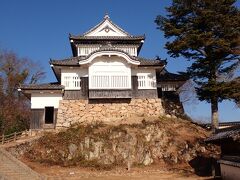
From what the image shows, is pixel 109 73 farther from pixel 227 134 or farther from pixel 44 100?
pixel 227 134

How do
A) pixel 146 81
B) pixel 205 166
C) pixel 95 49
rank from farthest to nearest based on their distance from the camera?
1. pixel 95 49
2. pixel 146 81
3. pixel 205 166

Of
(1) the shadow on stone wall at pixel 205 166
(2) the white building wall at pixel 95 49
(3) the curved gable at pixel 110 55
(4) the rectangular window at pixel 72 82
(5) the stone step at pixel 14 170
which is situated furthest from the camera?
(2) the white building wall at pixel 95 49

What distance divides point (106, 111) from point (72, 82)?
13.2 ft

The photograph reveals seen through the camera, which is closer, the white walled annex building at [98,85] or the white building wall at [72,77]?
the white walled annex building at [98,85]

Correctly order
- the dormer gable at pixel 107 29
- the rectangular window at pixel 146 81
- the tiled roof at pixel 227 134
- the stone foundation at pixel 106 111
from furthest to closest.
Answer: the dormer gable at pixel 107 29
the rectangular window at pixel 146 81
the stone foundation at pixel 106 111
the tiled roof at pixel 227 134

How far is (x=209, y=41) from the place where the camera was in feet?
83.6

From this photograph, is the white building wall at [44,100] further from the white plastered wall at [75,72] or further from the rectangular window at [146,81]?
the rectangular window at [146,81]

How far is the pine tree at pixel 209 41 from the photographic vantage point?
83.5 ft

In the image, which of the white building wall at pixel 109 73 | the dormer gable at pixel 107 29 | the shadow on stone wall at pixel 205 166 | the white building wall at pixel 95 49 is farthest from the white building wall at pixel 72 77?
the shadow on stone wall at pixel 205 166

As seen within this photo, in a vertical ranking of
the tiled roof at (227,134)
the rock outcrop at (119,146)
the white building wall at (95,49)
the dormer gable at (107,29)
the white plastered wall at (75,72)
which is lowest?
the rock outcrop at (119,146)

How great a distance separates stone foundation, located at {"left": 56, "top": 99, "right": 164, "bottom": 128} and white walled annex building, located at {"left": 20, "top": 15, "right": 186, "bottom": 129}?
86 millimetres

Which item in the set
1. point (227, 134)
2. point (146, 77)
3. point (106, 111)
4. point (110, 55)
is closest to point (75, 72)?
point (110, 55)

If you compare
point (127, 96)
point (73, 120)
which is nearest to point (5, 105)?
point (73, 120)

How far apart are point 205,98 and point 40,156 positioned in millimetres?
13102
